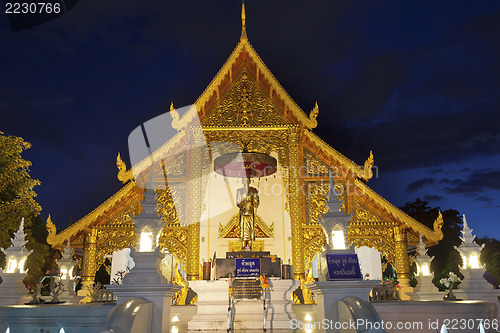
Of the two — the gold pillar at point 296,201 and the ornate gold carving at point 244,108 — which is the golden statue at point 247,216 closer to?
the gold pillar at point 296,201

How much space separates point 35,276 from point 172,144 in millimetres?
12741

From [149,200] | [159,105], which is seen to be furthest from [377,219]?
[159,105]

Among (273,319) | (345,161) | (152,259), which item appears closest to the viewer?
(152,259)

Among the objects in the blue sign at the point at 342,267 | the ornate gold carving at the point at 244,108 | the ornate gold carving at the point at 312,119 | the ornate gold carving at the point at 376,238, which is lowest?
the blue sign at the point at 342,267

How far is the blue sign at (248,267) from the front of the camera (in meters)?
8.09

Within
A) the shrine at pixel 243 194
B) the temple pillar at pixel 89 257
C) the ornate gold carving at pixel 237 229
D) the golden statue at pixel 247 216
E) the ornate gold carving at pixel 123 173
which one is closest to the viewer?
the golden statue at pixel 247 216

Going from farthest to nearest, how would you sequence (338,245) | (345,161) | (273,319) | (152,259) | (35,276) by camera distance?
(35,276), (345,161), (273,319), (338,245), (152,259)

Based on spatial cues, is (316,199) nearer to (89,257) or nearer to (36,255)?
(89,257)

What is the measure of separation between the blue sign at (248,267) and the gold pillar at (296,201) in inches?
110

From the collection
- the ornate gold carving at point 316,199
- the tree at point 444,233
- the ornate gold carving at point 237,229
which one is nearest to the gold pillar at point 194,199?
the ornate gold carving at point 237,229

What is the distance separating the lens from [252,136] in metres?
12.0

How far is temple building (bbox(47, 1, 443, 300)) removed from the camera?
1091cm

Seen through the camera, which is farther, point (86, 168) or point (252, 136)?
point (86, 168)

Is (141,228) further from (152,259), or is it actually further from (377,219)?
(377,219)
